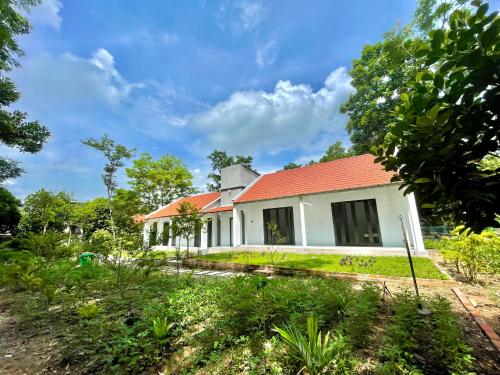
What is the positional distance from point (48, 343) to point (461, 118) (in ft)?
21.6

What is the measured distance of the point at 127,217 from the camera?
6352 mm

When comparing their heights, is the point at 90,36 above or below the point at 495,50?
above

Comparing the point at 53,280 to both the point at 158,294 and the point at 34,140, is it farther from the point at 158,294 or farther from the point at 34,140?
the point at 34,140

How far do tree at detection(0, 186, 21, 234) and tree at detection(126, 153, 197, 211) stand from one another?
1342 cm

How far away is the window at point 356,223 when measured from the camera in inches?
477

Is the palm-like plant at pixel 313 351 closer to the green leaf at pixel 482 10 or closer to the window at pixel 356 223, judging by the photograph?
the green leaf at pixel 482 10

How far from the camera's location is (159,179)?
2934cm

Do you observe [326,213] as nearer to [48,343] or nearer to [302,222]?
[302,222]

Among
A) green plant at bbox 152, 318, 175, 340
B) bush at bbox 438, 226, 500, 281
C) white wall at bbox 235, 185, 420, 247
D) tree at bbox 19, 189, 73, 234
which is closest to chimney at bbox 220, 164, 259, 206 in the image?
white wall at bbox 235, 185, 420, 247

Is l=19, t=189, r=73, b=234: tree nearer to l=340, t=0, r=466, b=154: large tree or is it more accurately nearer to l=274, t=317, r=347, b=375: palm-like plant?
l=274, t=317, r=347, b=375: palm-like plant

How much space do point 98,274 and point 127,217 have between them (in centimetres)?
234

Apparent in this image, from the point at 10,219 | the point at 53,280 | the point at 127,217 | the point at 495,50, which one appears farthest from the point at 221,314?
the point at 10,219

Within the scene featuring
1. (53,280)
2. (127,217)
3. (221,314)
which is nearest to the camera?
(221,314)

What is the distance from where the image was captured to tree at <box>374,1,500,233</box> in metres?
1.73
